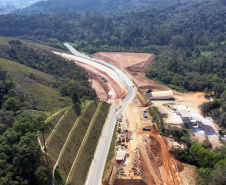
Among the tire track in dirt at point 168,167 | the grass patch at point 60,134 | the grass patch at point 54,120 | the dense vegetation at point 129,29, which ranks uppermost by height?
the dense vegetation at point 129,29

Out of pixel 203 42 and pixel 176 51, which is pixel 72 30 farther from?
pixel 203 42

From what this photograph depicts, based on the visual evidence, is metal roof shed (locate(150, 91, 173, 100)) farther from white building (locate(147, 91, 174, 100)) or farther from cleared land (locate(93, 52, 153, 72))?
cleared land (locate(93, 52, 153, 72))

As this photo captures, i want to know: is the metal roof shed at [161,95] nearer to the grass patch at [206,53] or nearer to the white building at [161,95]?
the white building at [161,95]

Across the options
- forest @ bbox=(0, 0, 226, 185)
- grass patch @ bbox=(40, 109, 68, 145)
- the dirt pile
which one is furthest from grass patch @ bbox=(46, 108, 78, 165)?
the dirt pile

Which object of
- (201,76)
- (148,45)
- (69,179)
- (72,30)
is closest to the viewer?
(69,179)

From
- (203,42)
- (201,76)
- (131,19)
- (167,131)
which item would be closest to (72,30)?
(131,19)

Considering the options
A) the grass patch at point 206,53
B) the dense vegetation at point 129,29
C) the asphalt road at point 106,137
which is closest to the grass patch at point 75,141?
the asphalt road at point 106,137
